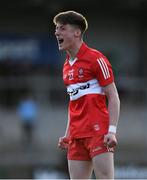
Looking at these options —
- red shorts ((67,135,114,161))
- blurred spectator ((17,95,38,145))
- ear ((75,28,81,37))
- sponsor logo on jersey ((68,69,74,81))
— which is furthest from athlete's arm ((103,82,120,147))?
blurred spectator ((17,95,38,145))

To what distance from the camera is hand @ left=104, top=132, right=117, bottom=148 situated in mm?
5523

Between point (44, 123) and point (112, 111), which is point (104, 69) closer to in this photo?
point (112, 111)

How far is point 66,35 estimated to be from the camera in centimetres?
589

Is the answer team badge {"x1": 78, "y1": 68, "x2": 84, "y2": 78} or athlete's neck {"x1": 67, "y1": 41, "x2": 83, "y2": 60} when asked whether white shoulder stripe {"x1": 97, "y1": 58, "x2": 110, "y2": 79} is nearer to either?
team badge {"x1": 78, "y1": 68, "x2": 84, "y2": 78}

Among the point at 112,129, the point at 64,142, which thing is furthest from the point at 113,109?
the point at 64,142

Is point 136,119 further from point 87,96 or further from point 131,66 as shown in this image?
point 131,66

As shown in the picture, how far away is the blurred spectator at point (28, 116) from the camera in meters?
14.4

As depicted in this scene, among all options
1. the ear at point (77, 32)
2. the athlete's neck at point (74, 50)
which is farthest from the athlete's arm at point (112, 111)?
the ear at point (77, 32)

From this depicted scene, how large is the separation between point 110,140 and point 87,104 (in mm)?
403

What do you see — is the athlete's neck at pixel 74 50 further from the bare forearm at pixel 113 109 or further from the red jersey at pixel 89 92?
the bare forearm at pixel 113 109

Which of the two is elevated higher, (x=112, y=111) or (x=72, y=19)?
(x=72, y=19)

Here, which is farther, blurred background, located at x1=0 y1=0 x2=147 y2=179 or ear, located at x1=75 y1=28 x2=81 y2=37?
blurred background, located at x1=0 y1=0 x2=147 y2=179

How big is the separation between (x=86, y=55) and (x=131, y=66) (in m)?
18.5

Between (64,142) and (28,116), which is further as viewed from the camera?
(28,116)
